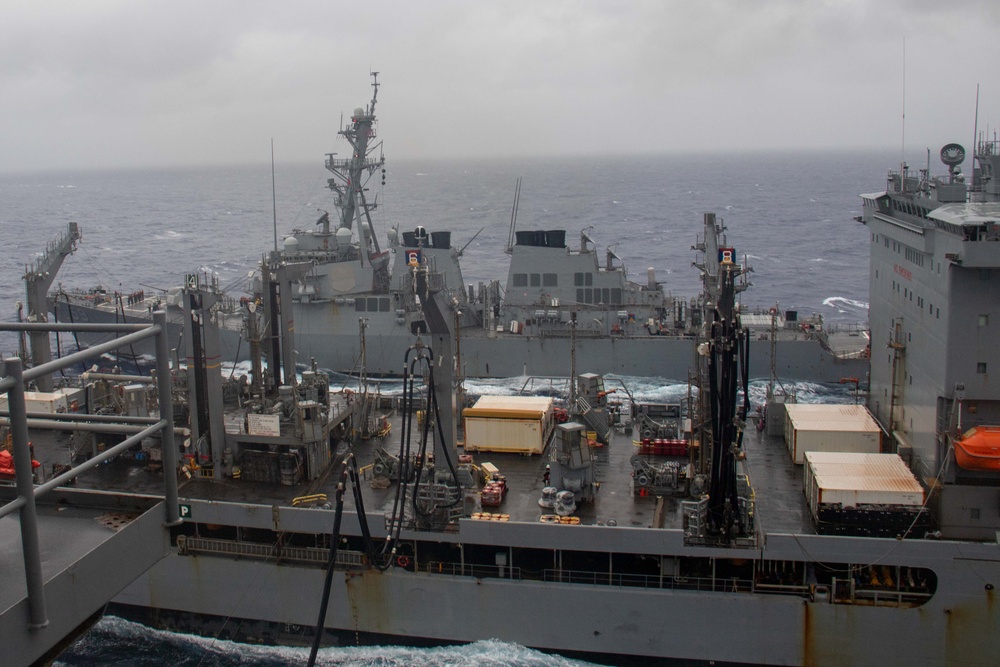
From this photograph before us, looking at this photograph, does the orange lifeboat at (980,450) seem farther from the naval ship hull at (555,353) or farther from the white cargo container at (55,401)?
the white cargo container at (55,401)

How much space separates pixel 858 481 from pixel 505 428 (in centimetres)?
817

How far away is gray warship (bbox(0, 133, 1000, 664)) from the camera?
16625 mm

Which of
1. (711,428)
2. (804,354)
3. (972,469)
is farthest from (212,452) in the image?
(804,354)

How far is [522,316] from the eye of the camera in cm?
3772

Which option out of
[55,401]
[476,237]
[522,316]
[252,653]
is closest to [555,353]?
[522,316]

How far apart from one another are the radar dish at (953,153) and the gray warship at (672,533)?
446 millimetres

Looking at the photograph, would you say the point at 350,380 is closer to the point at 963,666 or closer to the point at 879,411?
the point at 879,411

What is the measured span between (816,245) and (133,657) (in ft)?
244

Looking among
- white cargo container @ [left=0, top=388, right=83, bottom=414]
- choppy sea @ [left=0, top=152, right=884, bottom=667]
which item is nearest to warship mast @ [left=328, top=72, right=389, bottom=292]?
choppy sea @ [left=0, top=152, right=884, bottom=667]

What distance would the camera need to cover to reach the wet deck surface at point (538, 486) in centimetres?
1848

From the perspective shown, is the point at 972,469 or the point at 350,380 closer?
the point at 972,469

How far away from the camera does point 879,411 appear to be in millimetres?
23172

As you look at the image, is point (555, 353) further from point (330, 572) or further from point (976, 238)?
point (330, 572)

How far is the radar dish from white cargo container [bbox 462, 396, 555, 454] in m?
11.1
